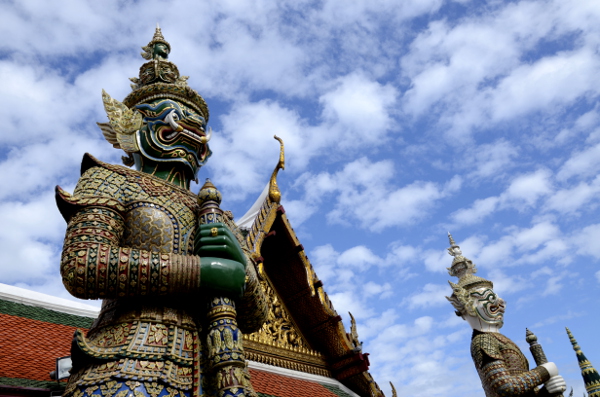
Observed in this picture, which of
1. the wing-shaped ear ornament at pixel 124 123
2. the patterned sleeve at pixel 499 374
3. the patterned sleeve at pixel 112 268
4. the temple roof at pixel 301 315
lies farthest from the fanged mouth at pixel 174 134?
the patterned sleeve at pixel 499 374

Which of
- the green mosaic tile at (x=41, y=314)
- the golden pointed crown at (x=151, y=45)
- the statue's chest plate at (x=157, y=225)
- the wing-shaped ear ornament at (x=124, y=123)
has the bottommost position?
the statue's chest plate at (x=157, y=225)

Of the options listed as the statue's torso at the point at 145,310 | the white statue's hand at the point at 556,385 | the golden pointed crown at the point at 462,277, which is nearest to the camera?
the statue's torso at the point at 145,310

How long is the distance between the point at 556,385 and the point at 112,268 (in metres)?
5.48

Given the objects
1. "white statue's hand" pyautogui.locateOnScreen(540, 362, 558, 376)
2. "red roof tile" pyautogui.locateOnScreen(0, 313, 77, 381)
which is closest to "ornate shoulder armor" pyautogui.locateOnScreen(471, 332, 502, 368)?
"white statue's hand" pyautogui.locateOnScreen(540, 362, 558, 376)

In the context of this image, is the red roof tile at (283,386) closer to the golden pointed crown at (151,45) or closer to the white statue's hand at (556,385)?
the white statue's hand at (556,385)

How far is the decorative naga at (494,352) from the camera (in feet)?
19.7

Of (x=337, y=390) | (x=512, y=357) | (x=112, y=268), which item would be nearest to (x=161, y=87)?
(x=112, y=268)

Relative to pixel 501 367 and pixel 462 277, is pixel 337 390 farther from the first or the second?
pixel 462 277

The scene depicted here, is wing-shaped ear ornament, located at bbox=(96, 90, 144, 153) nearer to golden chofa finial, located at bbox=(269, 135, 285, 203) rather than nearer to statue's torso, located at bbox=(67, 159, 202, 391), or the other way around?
statue's torso, located at bbox=(67, 159, 202, 391)

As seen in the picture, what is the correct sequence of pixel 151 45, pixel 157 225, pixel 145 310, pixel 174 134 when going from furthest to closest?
pixel 151 45
pixel 174 134
pixel 157 225
pixel 145 310

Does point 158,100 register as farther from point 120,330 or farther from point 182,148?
point 120,330

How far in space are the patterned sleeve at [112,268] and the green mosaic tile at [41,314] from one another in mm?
2415

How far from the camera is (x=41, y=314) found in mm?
5016

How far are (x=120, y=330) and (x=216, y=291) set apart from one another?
20.9 inches
